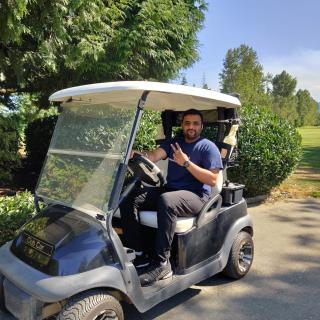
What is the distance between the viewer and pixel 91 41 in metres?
5.67

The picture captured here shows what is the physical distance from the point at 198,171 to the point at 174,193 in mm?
254

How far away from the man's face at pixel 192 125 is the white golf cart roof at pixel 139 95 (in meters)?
0.15

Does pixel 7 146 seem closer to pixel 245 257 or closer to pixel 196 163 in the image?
pixel 196 163

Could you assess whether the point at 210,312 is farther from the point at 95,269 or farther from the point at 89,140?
the point at 89,140

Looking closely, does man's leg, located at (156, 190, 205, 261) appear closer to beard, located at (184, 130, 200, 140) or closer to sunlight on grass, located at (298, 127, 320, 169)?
beard, located at (184, 130, 200, 140)

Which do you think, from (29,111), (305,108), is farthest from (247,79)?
(305,108)

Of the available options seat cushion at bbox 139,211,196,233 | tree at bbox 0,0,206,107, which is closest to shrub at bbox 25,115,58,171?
tree at bbox 0,0,206,107

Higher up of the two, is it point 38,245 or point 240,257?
point 38,245

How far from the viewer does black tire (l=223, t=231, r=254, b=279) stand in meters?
3.59

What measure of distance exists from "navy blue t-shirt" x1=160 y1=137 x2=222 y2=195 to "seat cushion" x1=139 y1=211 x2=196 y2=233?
0.32m

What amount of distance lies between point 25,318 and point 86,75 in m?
4.78

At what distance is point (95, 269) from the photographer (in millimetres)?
2533

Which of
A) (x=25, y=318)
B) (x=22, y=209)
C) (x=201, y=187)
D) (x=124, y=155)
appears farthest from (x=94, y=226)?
(x=22, y=209)

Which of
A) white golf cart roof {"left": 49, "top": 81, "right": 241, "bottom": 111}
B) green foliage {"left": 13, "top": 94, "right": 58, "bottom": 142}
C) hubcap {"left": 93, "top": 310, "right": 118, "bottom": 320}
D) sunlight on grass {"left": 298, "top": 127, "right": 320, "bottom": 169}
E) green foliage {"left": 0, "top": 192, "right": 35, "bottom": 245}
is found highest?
green foliage {"left": 13, "top": 94, "right": 58, "bottom": 142}
